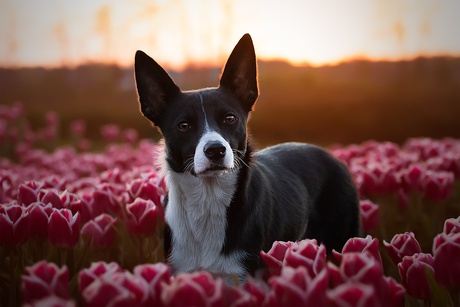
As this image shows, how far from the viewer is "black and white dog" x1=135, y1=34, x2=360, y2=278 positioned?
2.90 meters

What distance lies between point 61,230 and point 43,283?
0.97 metres

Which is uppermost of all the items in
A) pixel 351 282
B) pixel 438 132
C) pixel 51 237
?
pixel 351 282

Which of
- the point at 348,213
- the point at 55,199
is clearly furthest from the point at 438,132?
the point at 55,199

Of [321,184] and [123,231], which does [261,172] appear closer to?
[321,184]

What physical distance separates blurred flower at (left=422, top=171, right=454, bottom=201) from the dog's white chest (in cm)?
205

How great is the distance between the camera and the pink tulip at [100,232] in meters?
2.88

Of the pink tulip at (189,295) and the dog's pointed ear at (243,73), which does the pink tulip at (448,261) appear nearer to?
the pink tulip at (189,295)

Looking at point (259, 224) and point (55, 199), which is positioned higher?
point (55, 199)

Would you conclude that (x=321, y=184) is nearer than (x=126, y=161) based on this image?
Yes

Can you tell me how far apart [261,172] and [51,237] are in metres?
1.67

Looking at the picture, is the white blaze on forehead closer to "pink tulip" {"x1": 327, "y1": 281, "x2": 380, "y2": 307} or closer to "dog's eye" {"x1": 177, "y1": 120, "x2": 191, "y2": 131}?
"dog's eye" {"x1": 177, "y1": 120, "x2": 191, "y2": 131}

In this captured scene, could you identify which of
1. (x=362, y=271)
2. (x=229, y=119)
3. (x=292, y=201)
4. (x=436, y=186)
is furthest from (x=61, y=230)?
(x=436, y=186)

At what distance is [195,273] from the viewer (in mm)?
1471

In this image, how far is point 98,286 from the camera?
1.41 meters
